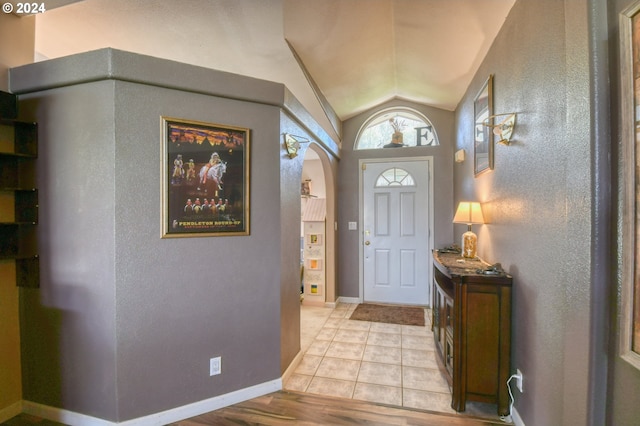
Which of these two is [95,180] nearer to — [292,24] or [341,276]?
[292,24]

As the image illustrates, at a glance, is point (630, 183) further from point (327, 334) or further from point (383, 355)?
point (327, 334)

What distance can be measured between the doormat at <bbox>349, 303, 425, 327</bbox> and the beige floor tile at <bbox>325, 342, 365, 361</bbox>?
77 centimetres

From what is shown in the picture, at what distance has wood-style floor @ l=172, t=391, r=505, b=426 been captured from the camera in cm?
184

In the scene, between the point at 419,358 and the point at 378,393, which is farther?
the point at 419,358

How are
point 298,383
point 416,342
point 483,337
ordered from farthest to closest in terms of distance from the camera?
point 416,342
point 298,383
point 483,337

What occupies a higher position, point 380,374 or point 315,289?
point 315,289

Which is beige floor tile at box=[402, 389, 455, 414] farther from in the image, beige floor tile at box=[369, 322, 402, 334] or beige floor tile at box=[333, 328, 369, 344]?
beige floor tile at box=[369, 322, 402, 334]

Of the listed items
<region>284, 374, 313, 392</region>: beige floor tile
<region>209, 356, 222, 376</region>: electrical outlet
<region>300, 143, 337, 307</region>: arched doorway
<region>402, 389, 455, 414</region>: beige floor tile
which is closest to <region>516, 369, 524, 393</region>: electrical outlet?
<region>402, 389, 455, 414</region>: beige floor tile

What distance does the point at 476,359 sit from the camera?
6.12 ft

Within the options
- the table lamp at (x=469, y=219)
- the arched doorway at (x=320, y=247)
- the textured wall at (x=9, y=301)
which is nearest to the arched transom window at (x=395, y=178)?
the arched doorway at (x=320, y=247)

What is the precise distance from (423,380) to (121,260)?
2.37 m

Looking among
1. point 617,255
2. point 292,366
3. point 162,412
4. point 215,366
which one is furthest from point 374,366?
point 617,255

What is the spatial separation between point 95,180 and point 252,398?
70.6 inches

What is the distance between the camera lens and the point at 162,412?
1820 millimetres
